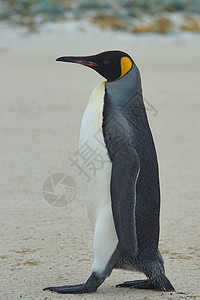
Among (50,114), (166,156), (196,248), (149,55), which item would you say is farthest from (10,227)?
(149,55)

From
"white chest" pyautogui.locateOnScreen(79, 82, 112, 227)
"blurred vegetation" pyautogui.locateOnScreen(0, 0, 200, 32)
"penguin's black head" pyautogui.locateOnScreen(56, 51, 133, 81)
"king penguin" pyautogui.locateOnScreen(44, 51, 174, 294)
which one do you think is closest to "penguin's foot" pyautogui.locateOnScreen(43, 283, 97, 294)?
"king penguin" pyautogui.locateOnScreen(44, 51, 174, 294)

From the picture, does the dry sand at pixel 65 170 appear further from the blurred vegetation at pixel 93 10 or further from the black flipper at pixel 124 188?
the blurred vegetation at pixel 93 10

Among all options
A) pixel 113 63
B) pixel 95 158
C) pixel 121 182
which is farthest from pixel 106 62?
pixel 121 182

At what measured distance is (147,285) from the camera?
3188 millimetres

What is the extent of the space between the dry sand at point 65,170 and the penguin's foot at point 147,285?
0.03 m

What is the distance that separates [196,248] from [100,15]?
1718 cm

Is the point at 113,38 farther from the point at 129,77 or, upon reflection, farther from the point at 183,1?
the point at 129,77

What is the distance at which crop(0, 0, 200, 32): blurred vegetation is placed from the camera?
1981 cm

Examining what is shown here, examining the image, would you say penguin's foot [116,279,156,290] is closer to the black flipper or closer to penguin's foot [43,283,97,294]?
penguin's foot [43,283,97,294]

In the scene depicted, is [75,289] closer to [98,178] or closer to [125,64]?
[98,178]

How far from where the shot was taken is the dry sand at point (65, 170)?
3404 millimetres

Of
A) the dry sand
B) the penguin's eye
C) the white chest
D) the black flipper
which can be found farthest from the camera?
the dry sand

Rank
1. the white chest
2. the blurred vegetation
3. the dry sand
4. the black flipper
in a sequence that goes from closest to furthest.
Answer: the black flipper < the white chest < the dry sand < the blurred vegetation

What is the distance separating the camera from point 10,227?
418cm
